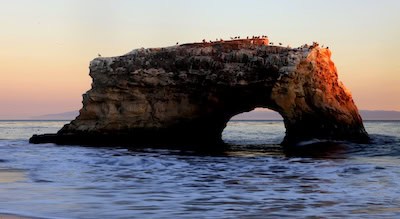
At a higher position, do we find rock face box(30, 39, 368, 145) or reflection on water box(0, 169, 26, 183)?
rock face box(30, 39, 368, 145)

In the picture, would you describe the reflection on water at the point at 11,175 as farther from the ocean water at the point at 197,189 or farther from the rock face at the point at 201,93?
the rock face at the point at 201,93

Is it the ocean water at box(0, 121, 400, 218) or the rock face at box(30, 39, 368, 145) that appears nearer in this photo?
the ocean water at box(0, 121, 400, 218)

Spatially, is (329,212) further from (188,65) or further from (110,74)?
(110,74)

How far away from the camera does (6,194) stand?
8578mm

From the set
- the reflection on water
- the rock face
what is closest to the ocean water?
the reflection on water

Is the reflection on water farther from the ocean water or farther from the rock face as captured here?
the rock face

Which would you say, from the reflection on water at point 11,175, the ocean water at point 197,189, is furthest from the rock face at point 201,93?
the reflection on water at point 11,175

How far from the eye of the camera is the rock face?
2388 cm

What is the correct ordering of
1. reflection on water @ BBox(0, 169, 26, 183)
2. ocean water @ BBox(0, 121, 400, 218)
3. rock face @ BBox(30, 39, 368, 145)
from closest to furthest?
ocean water @ BBox(0, 121, 400, 218), reflection on water @ BBox(0, 169, 26, 183), rock face @ BBox(30, 39, 368, 145)

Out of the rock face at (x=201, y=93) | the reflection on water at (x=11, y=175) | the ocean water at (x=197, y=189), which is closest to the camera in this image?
the ocean water at (x=197, y=189)

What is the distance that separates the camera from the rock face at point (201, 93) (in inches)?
940

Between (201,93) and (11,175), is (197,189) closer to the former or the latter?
(11,175)

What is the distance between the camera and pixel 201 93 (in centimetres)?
2542

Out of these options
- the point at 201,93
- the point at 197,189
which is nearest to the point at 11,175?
the point at 197,189
